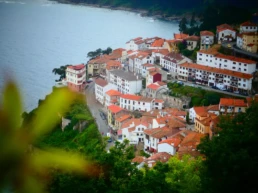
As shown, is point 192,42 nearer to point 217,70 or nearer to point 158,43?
point 158,43

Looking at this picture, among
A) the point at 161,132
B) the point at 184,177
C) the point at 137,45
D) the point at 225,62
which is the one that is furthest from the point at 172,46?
the point at 184,177

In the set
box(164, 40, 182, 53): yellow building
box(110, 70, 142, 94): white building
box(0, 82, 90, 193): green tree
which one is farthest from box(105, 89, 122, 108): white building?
box(0, 82, 90, 193): green tree

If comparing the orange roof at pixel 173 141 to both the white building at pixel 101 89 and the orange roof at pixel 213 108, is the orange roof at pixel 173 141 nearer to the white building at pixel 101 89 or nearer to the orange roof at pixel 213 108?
the orange roof at pixel 213 108

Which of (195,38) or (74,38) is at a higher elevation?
(195,38)

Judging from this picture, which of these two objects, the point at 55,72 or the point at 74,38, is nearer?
the point at 55,72

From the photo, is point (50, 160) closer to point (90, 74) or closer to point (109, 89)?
point (109, 89)

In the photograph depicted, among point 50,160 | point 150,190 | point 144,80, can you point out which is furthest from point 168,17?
point 50,160
